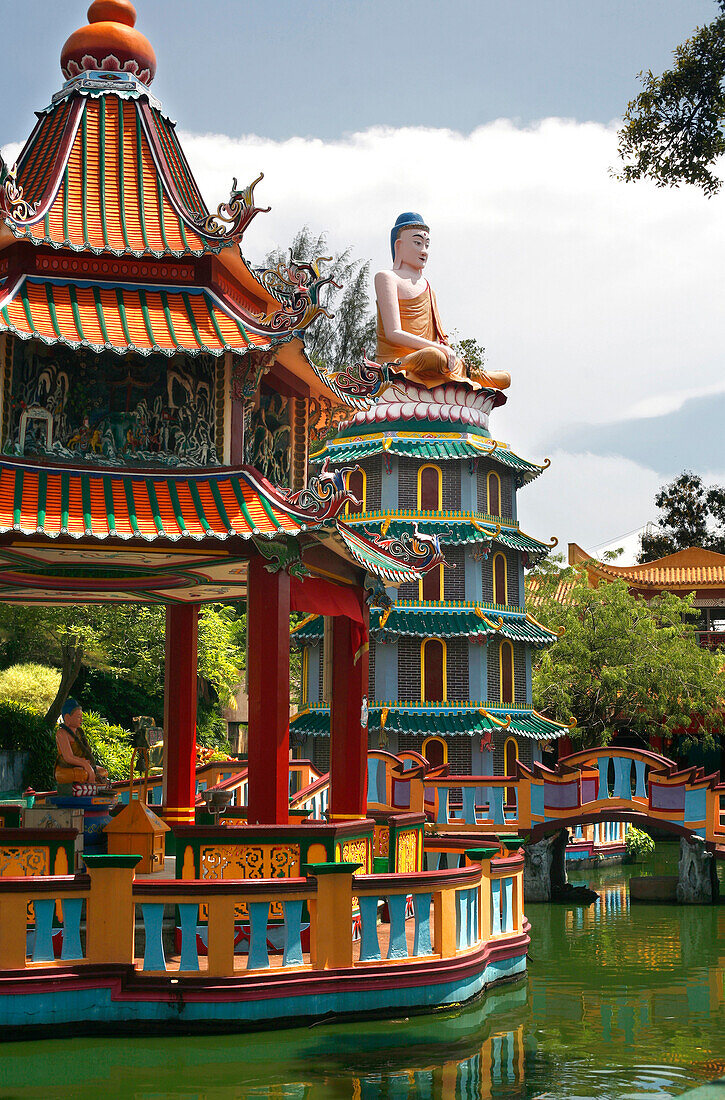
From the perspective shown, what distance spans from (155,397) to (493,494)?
64.1 feet

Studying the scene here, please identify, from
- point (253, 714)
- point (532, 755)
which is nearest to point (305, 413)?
point (253, 714)

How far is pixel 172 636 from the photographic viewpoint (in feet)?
58.9

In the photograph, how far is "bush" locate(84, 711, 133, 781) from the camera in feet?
90.6

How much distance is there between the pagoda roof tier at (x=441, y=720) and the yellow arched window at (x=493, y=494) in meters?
5.06

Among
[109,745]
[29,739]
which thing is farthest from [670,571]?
[29,739]

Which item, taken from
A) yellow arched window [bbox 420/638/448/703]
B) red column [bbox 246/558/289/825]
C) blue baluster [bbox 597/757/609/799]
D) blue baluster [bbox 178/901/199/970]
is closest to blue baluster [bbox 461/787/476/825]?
blue baluster [bbox 597/757/609/799]

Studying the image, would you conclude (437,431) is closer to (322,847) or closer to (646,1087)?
(322,847)

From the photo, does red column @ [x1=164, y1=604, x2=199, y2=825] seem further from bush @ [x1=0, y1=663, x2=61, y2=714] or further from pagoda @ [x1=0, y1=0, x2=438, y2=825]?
bush @ [x1=0, y1=663, x2=61, y2=714]

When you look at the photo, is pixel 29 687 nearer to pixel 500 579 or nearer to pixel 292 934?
pixel 500 579

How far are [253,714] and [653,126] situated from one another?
725 cm

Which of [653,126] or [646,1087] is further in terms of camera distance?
[653,126]

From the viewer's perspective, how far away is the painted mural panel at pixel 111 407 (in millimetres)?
14227

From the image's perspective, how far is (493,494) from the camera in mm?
33406

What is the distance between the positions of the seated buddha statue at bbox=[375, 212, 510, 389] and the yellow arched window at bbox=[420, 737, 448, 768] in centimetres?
892
